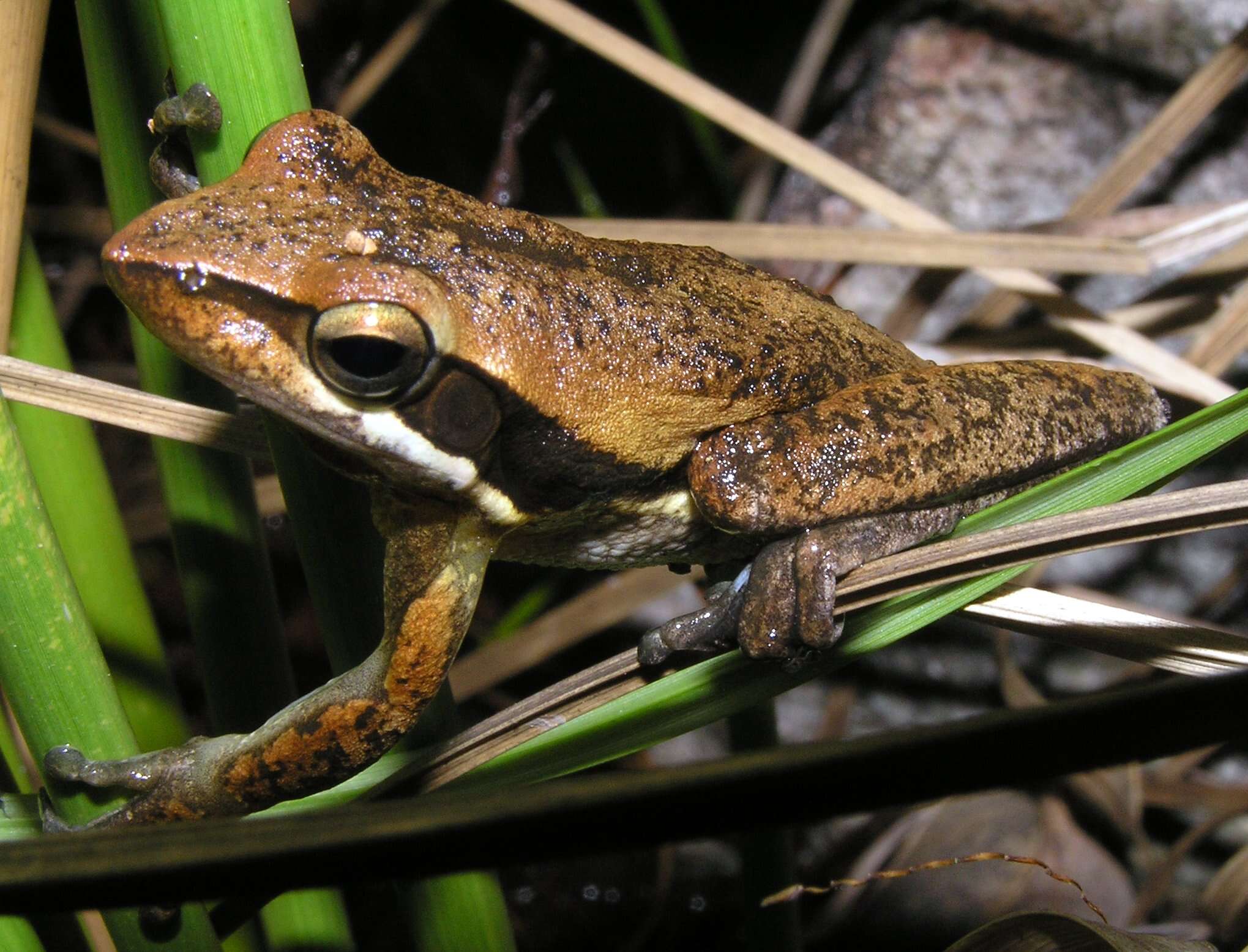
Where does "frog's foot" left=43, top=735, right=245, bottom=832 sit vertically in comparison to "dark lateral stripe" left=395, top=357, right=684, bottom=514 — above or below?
below

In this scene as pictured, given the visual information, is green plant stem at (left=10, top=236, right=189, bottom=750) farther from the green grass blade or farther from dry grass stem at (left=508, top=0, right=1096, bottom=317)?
dry grass stem at (left=508, top=0, right=1096, bottom=317)

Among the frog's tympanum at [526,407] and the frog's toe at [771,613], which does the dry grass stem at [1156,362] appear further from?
the frog's toe at [771,613]

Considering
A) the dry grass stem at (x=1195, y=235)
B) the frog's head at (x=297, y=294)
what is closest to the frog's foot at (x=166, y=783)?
the frog's head at (x=297, y=294)

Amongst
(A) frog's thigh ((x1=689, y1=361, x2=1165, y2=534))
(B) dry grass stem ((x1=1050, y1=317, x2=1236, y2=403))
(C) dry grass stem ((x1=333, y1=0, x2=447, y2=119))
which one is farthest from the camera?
(C) dry grass stem ((x1=333, y1=0, x2=447, y2=119))

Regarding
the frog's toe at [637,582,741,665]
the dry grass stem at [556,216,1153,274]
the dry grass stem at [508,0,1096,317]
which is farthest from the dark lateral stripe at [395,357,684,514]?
the dry grass stem at [508,0,1096,317]

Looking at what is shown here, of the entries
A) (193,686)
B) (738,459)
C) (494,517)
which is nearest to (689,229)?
(738,459)

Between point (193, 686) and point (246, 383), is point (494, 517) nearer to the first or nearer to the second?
point (246, 383)
